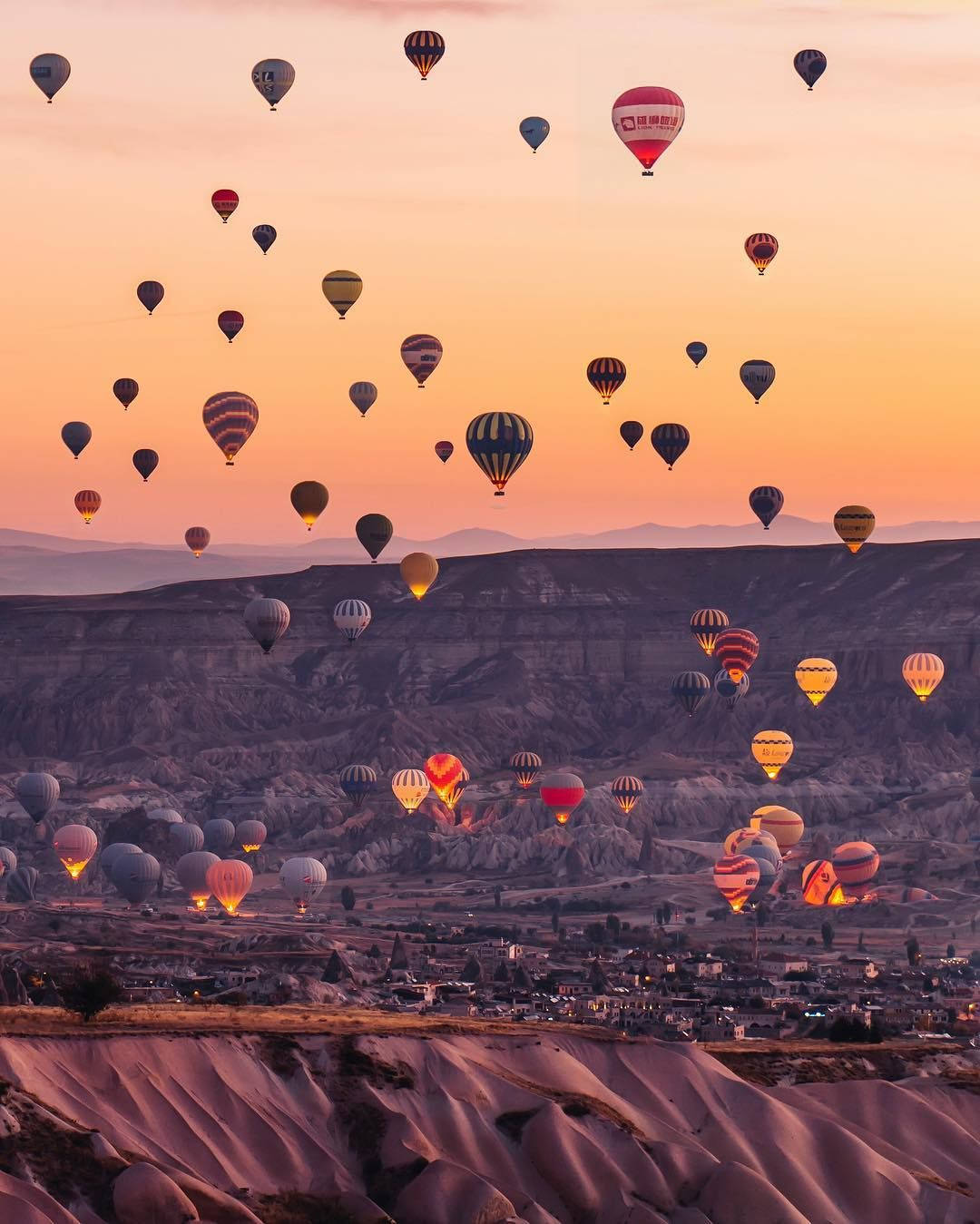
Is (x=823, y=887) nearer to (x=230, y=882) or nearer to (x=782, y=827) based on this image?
(x=782, y=827)

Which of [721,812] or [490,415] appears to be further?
[721,812]

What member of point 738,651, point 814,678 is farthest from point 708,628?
point 814,678

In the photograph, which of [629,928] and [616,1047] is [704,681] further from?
[616,1047]

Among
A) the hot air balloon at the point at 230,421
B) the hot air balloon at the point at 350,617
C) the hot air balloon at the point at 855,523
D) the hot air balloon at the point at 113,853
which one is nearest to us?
the hot air balloon at the point at 230,421

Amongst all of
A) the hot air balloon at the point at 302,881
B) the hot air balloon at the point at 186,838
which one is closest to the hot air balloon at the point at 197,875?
the hot air balloon at the point at 302,881

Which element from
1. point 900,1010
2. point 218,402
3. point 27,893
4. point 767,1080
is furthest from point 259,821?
point 767,1080

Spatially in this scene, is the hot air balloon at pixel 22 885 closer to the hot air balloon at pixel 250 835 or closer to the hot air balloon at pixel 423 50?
the hot air balloon at pixel 250 835
